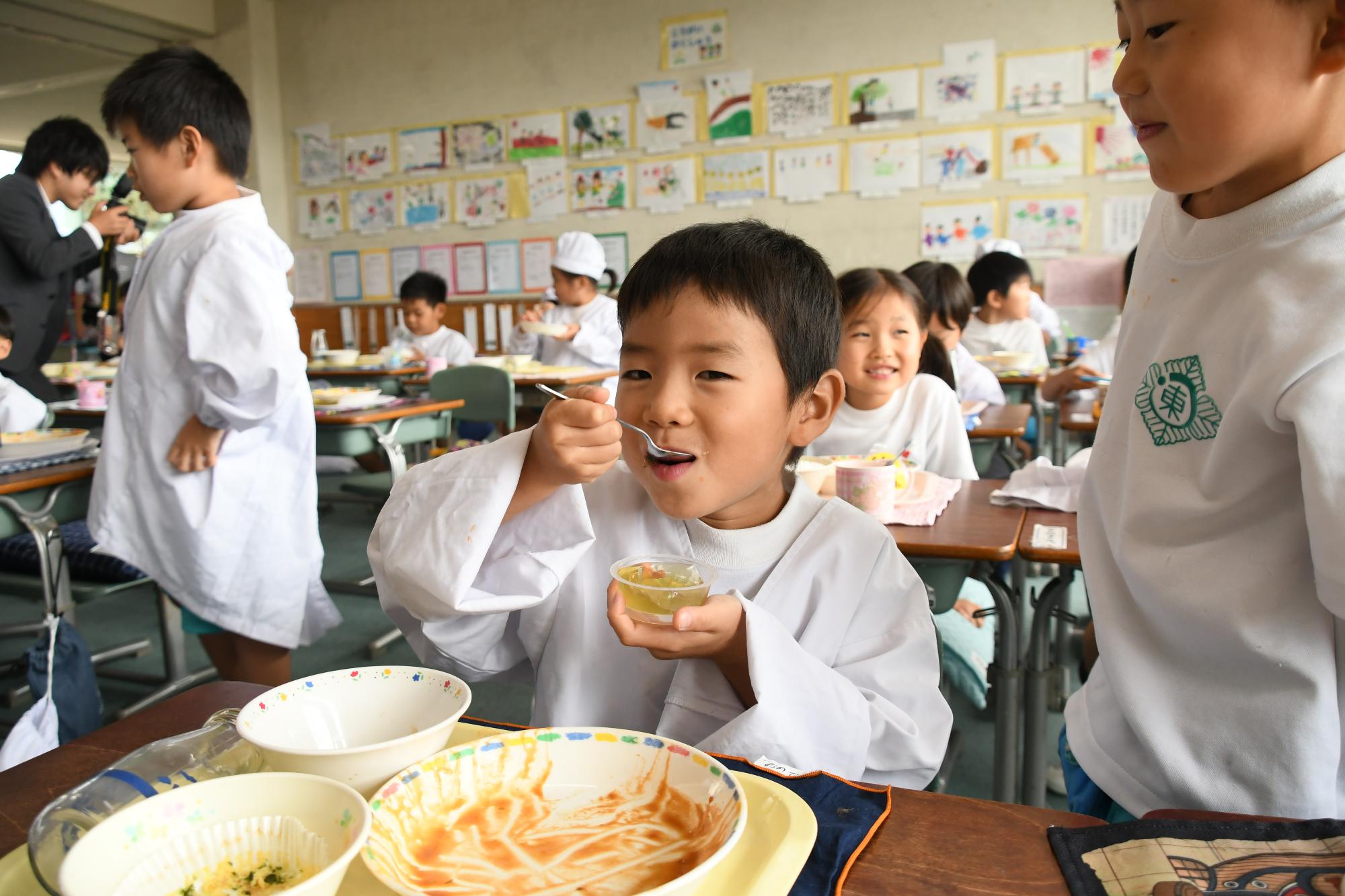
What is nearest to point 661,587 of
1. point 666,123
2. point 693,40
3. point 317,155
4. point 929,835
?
point 929,835

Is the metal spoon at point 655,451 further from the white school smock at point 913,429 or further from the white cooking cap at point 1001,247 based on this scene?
the white cooking cap at point 1001,247

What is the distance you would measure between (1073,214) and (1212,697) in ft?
19.1

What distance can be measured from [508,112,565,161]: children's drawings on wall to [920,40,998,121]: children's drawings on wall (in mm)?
2899

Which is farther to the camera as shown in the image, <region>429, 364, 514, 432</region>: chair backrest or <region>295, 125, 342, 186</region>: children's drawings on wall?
<region>295, 125, 342, 186</region>: children's drawings on wall

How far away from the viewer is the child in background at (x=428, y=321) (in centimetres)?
632

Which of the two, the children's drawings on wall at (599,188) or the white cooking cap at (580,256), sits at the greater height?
the children's drawings on wall at (599,188)

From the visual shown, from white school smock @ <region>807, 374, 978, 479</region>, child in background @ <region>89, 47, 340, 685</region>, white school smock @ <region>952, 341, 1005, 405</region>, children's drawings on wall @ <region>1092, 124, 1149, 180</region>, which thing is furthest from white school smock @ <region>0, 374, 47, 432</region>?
children's drawings on wall @ <region>1092, 124, 1149, 180</region>

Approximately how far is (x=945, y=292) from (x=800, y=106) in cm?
333

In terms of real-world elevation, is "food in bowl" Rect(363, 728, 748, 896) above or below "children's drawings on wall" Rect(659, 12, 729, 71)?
below

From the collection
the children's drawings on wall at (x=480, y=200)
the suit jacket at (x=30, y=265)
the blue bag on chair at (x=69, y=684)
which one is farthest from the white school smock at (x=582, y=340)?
the blue bag on chair at (x=69, y=684)

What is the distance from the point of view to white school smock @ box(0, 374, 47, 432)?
9.70 ft

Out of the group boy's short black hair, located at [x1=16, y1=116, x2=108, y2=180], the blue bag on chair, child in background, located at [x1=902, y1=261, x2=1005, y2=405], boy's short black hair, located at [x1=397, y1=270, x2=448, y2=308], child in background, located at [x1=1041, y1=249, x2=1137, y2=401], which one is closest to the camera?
the blue bag on chair

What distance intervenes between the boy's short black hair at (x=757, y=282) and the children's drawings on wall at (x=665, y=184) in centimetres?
596

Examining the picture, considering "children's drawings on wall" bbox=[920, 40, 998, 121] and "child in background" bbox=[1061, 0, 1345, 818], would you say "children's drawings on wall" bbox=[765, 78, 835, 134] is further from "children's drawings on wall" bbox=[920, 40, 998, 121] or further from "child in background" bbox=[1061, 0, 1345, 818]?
"child in background" bbox=[1061, 0, 1345, 818]
